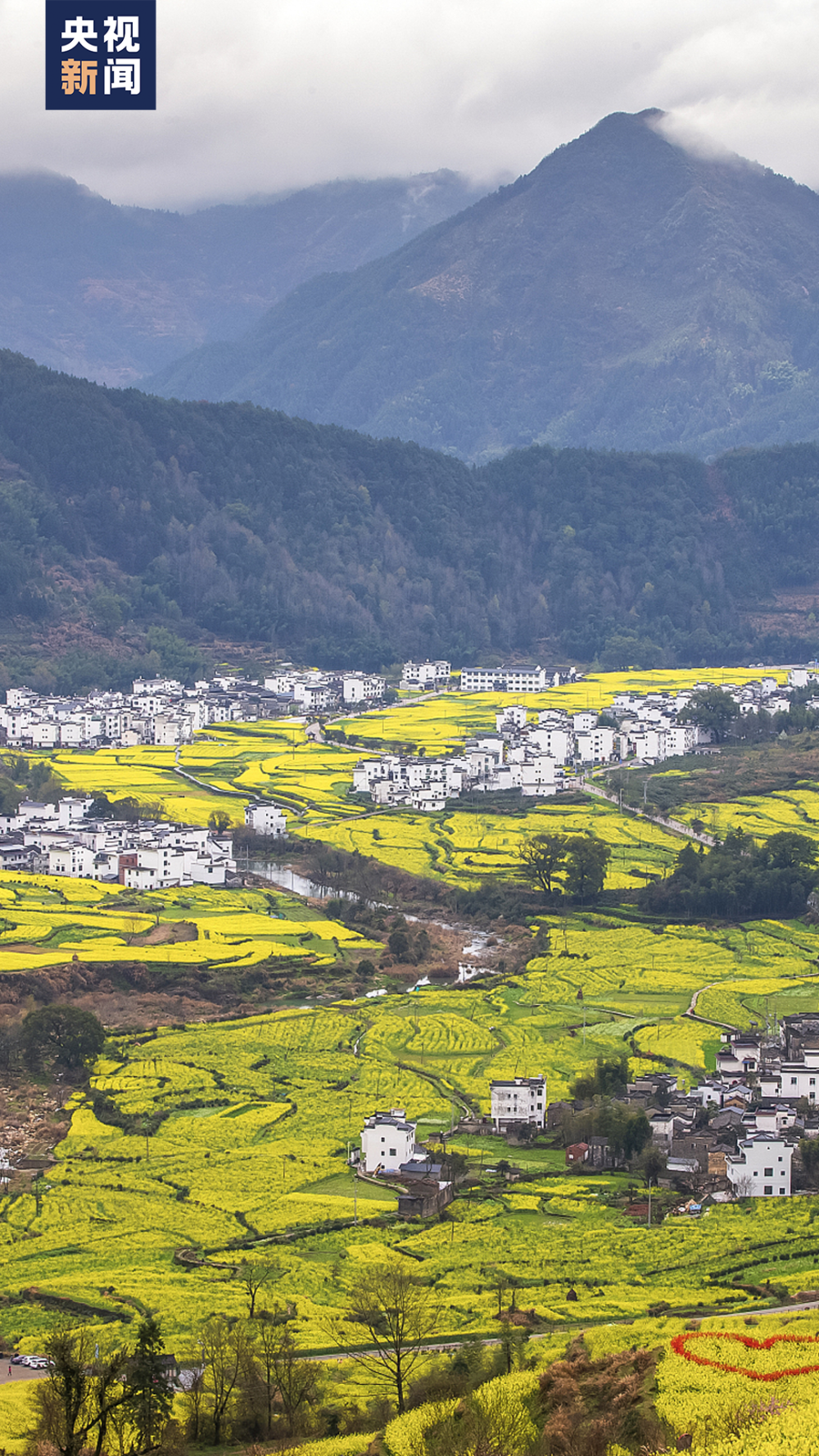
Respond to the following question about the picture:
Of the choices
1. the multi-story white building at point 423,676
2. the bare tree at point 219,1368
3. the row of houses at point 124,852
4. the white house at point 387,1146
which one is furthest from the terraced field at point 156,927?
the multi-story white building at point 423,676

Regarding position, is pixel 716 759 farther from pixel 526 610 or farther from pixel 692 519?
pixel 692 519

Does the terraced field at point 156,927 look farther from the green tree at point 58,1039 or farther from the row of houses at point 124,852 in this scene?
the green tree at point 58,1039

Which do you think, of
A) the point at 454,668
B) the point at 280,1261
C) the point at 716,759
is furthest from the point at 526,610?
the point at 280,1261

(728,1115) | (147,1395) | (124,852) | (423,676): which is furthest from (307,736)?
(147,1395)

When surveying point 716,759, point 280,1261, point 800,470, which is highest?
point 800,470

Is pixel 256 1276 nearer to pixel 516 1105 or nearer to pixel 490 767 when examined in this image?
pixel 516 1105

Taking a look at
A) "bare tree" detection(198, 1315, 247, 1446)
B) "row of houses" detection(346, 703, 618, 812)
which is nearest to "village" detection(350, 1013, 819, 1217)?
"bare tree" detection(198, 1315, 247, 1446)

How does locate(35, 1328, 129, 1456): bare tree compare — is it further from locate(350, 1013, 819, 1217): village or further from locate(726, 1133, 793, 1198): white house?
locate(726, 1133, 793, 1198): white house
